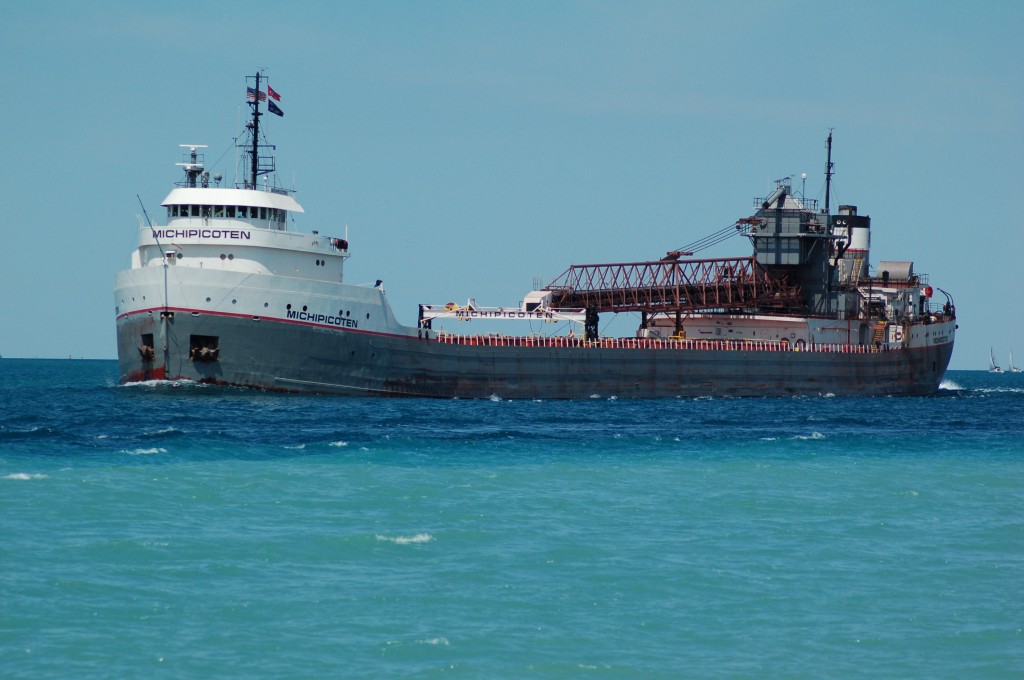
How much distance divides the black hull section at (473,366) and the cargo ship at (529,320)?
8cm

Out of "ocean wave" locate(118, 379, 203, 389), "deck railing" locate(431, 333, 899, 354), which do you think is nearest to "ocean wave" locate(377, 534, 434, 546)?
"ocean wave" locate(118, 379, 203, 389)

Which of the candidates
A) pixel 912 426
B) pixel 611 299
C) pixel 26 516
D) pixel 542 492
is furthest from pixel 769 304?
pixel 26 516

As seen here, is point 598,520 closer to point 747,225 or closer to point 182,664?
point 182,664

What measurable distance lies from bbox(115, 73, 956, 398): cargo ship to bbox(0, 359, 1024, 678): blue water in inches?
402

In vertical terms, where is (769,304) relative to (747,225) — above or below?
below

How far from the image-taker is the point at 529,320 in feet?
214

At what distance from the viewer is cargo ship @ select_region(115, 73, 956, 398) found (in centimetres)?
4947

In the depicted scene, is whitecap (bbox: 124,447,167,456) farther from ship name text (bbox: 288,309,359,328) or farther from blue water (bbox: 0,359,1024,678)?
ship name text (bbox: 288,309,359,328)

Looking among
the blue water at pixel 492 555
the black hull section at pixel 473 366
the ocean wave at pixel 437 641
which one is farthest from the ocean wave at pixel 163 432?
the ocean wave at pixel 437 641

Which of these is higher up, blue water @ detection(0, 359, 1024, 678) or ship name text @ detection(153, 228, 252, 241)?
ship name text @ detection(153, 228, 252, 241)

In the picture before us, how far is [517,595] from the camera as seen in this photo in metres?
19.6

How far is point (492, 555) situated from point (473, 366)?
36.1 metres

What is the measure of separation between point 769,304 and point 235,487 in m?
49.8

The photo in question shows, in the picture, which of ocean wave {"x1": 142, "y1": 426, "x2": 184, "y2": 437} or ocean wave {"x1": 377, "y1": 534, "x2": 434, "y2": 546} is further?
ocean wave {"x1": 142, "y1": 426, "x2": 184, "y2": 437}
